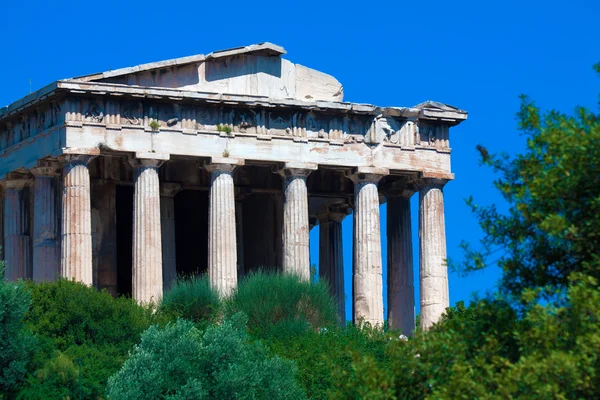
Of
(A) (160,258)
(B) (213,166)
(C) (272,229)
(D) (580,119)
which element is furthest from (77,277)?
(D) (580,119)

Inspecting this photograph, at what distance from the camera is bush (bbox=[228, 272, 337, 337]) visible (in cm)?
3850

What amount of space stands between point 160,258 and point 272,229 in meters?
8.01

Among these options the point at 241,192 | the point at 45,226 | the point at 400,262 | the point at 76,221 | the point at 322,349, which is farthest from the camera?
the point at 241,192

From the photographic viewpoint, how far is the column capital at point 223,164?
4153 cm

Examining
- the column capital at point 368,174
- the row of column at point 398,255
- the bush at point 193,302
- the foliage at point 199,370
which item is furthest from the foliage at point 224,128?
the foliage at point 199,370

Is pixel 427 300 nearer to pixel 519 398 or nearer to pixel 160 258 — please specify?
pixel 160 258

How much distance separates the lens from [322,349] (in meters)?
36.2

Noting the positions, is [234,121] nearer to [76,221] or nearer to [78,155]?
[78,155]

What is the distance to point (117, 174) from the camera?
4491 centimetres

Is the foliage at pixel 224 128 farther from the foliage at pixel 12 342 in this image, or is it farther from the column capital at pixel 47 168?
the foliage at pixel 12 342

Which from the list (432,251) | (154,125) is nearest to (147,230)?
(154,125)

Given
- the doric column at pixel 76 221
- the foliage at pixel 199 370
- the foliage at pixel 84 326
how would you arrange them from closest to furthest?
1. the foliage at pixel 199 370
2. the foliage at pixel 84 326
3. the doric column at pixel 76 221

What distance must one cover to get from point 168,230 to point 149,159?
440 centimetres

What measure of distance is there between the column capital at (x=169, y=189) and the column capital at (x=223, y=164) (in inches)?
139
